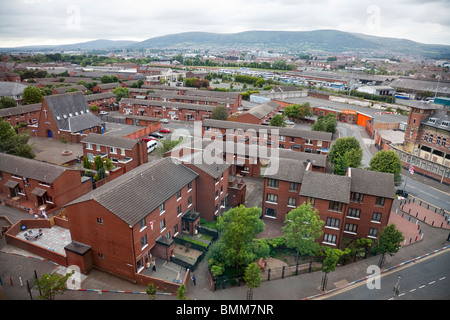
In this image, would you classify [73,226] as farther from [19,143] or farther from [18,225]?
[19,143]

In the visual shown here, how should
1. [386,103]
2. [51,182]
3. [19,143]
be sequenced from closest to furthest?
[51,182] → [19,143] → [386,103]

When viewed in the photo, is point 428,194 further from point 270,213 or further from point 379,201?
point 270,213

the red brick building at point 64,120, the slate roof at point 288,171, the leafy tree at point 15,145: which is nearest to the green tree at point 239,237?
the slate roof at point 288,171

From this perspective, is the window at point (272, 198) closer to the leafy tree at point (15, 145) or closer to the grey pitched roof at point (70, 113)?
the leafy tree at point (15, 145)

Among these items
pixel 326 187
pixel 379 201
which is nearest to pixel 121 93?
pixel 326 187

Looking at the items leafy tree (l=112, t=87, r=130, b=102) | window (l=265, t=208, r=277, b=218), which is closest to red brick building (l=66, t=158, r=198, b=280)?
window (l=265, t=208, r=277, b=218)

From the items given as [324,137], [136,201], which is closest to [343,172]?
[324,137]
